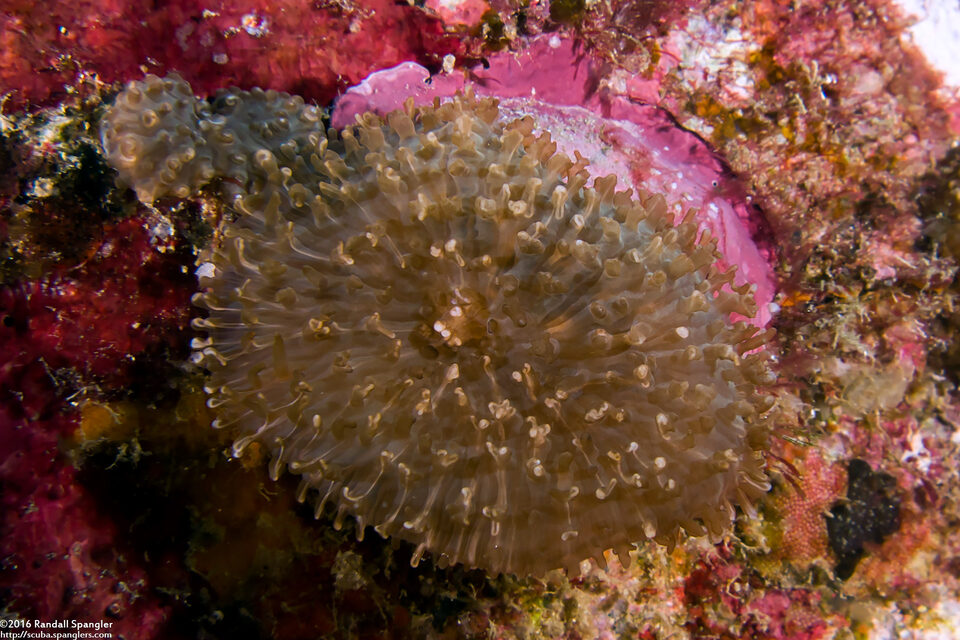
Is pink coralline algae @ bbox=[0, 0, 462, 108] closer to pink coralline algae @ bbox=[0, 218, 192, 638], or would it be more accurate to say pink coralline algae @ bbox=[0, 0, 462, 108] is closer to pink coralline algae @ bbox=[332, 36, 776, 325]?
pink coralline algae @ bbox=[332, 36, 776, 325]

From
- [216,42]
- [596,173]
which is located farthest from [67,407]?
[596,173]

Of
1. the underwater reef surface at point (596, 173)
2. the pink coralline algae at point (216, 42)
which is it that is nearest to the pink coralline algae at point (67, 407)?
the underwater reef surface at point (596, 173)

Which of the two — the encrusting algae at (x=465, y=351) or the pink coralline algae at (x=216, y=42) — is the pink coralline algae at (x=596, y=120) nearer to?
the pink coralline algae at (x=216, y=42)

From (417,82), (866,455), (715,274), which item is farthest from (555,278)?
(866,455)

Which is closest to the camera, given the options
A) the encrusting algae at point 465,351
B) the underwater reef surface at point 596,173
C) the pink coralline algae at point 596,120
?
the encrusting algae at point 465,351

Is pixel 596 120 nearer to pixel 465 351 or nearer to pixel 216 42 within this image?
pixel 465 351

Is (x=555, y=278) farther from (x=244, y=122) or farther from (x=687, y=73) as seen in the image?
(x=687, y=73)
